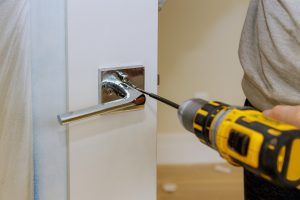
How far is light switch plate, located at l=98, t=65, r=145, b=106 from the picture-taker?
0.65m

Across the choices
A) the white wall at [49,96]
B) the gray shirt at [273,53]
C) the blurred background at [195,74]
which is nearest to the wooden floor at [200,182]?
the blurred background at [195,74]

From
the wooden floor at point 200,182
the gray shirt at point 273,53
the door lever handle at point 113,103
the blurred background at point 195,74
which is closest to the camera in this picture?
the door lever handle at point 113,103

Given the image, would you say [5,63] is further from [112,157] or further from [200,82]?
[200,82]

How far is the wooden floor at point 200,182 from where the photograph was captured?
1639 mm

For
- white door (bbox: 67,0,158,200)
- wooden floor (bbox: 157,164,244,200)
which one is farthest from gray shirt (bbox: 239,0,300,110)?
wooden floor (bbox: 157,164,244,200)

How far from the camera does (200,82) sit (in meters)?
1.88

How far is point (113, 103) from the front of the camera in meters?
0.64

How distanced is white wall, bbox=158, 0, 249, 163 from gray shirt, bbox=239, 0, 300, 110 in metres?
0.95

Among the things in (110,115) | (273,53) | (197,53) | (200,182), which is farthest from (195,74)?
(110,115)

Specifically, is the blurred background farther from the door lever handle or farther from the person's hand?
the person's hand

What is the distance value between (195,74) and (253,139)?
1.42 meters

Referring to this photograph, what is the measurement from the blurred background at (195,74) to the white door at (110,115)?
990 mm

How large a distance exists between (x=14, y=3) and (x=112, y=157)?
0.29 meters

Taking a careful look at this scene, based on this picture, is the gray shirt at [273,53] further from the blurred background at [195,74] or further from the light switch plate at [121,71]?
the blurred background at [195,74]
